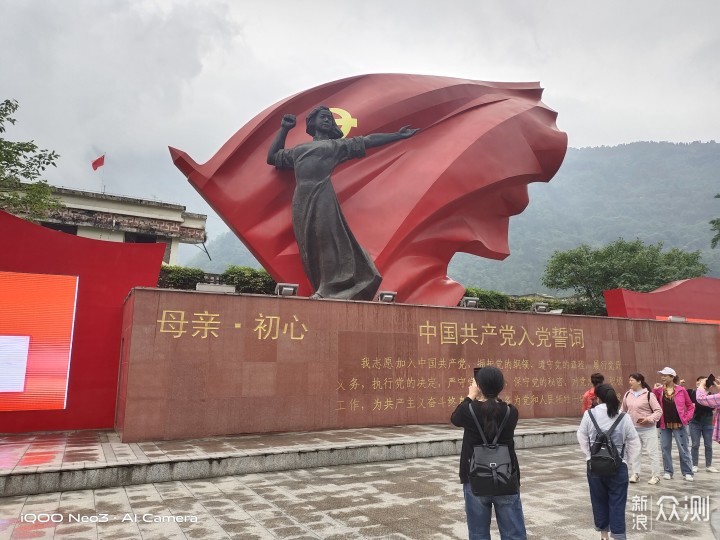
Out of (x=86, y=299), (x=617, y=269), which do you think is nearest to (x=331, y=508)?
(x=86, y=299)

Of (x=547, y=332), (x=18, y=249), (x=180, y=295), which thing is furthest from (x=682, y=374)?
(x=18, y=249)

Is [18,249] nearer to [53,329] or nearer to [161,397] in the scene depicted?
[53,329]

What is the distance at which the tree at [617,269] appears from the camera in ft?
68.7

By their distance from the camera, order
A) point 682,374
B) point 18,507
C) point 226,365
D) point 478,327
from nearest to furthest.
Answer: point 18,507, point 226,365, point 478,327, point 682,374

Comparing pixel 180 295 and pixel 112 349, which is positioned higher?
pixel 180 295

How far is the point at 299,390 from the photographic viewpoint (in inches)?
285

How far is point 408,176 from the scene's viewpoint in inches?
408

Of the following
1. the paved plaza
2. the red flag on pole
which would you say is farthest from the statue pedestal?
the red flag on pole

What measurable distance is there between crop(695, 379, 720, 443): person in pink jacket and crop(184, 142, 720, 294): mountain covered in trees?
177 ft

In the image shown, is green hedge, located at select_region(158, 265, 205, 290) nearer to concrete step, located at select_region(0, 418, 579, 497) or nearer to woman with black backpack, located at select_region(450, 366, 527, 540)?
concrete step, located at select_region(0, 418, 579, 497)

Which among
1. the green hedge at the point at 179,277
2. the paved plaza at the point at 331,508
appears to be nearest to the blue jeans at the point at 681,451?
the paved plaza at the point at 331,508

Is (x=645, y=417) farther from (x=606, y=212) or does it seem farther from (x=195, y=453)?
(x=606, y=212)

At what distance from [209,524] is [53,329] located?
504cm

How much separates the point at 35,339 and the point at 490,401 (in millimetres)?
6886
